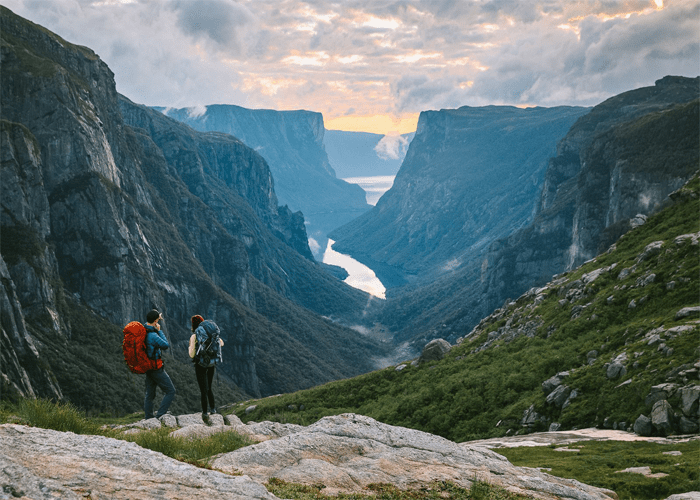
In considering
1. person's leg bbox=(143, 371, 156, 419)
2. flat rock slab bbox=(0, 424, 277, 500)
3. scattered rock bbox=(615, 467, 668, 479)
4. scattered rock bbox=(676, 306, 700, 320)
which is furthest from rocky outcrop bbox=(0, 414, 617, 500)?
scattered rock bbox=(676, 306, 700, 320)

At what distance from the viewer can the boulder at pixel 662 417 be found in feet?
88.4

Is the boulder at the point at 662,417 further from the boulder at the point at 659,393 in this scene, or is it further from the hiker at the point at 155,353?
the hiker at the point at 155,353

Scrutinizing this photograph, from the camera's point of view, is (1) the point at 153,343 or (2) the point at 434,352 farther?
(2) the point at 434,352

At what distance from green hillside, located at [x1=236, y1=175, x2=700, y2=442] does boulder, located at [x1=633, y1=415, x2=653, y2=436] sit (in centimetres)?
91

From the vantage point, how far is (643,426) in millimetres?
27859

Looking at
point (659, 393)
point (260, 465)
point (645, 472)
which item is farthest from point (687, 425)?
point (260, 465)

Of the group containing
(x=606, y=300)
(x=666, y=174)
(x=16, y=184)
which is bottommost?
(x=606, y=300)

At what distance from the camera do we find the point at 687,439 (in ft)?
81.6

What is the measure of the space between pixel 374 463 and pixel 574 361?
1088 inches

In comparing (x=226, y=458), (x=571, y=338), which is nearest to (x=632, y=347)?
(x=571, y=338)

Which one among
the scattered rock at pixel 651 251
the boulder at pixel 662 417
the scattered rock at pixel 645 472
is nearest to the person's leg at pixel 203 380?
the scattered rock at pixel 645 472

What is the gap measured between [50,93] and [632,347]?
163m

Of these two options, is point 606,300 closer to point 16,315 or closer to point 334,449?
point 334,449

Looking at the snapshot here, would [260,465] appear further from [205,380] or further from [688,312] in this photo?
[688,312]
